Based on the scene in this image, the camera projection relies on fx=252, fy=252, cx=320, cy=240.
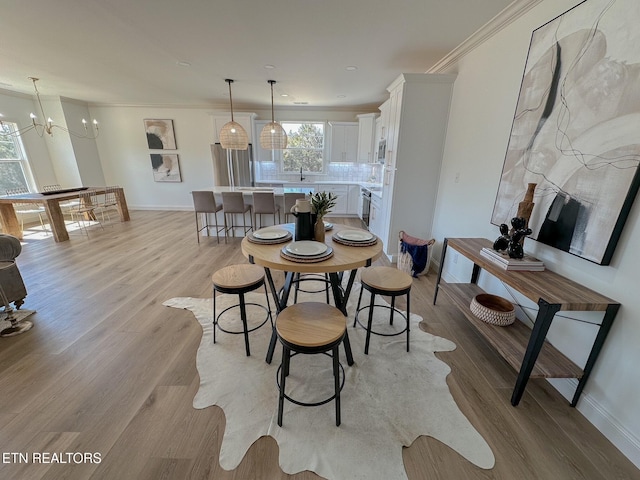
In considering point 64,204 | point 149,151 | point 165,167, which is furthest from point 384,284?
point 149,151

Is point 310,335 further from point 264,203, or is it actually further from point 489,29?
point 264,203

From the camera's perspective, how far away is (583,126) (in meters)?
1.50

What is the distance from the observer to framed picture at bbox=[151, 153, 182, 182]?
6637 mm

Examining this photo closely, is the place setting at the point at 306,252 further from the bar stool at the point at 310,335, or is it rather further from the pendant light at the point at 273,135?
the pendant light at the point at 273,135

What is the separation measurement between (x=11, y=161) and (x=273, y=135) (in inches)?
216

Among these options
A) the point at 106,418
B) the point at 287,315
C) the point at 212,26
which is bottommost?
the point at 106,418

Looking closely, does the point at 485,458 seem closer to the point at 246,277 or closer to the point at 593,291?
the point at 593,291

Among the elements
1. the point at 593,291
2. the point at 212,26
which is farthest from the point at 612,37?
the point at 212,26

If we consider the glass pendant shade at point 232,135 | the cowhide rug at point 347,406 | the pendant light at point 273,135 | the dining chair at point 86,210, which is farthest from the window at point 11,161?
the cowhide rug at point 347,406

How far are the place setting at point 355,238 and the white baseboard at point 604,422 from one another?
155 cm

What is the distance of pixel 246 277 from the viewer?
1.99 m

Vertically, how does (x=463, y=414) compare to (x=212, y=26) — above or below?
below

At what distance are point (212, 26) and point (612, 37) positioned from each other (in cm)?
296

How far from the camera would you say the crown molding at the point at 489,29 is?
6.45 ft
